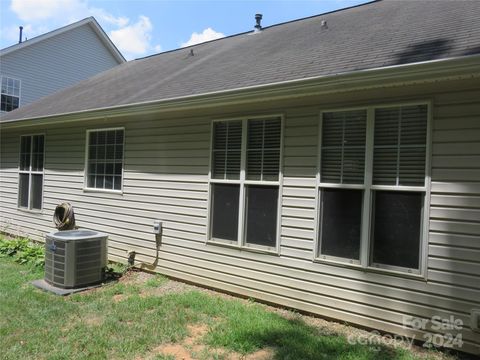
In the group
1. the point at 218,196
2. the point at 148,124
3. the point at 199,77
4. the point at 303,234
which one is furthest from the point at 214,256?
the point at 199,77

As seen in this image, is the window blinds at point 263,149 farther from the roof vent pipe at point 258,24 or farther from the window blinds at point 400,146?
the roof vent pipe at point 258,24

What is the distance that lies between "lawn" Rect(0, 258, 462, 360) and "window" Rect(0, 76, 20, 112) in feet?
40.2

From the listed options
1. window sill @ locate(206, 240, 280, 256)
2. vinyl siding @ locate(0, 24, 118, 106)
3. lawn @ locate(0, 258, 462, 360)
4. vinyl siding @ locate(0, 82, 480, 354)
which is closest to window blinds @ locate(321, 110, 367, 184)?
vinyl siding @ locate(0, 82, 480, 354)

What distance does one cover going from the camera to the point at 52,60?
54.0ft

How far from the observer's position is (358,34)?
5.52 m

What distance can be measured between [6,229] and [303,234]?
803 centimetres

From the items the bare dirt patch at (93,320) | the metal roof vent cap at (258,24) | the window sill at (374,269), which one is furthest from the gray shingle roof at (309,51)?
the bare dirt patch at (93,320)

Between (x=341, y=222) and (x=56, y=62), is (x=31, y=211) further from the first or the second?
(x=56, y=62)

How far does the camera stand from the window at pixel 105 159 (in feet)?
22.7

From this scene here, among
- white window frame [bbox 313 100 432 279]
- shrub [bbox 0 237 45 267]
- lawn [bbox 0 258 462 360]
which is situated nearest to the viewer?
lawn [bbox 0 258 462 360]

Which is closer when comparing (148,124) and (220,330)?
(220,330)

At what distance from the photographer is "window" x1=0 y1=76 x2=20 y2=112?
15078mm

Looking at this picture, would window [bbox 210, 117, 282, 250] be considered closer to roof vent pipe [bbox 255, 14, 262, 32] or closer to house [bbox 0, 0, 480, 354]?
house [bbox 0, 0, 480, 354]

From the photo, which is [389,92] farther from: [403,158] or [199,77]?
[199,77]
